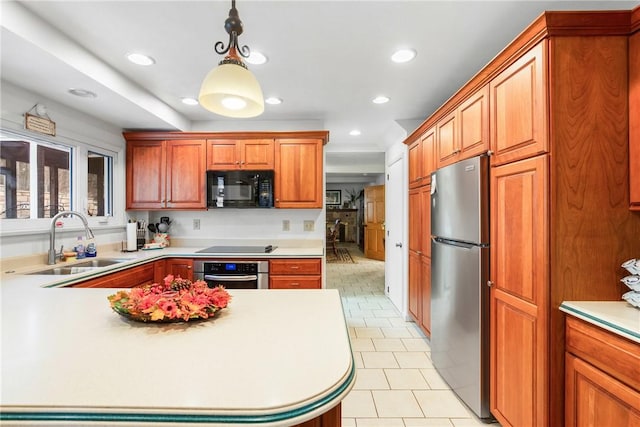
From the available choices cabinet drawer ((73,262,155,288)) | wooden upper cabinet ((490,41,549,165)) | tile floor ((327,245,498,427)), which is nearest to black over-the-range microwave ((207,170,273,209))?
cabinet drawer ((73,262,155,288))

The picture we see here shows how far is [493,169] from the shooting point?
5.63 feet

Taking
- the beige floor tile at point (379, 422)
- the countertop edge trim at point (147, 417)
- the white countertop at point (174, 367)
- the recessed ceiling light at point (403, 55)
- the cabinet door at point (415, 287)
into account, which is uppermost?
the recessed ceiling light at point (403, 55)

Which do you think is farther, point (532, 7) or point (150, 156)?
point (150, 156)

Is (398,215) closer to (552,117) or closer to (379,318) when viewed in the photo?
(379,318)

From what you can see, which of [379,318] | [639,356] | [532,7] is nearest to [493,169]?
[532,7]

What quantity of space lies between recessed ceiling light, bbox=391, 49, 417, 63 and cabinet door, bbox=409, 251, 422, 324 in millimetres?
1821

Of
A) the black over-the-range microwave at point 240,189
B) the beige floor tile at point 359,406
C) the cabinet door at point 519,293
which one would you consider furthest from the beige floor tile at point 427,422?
the black over-the-range microwave at point 240,189

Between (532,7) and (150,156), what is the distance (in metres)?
3.53

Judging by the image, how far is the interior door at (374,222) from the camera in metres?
7.82

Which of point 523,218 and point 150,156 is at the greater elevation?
point 150,156

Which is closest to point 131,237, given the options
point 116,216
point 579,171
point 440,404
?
point 116,216

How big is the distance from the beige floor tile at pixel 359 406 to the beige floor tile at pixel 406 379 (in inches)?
9.6

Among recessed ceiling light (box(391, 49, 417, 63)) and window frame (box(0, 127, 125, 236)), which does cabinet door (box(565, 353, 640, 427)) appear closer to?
recessed ceiling light (box(391, 49, 417, 63))

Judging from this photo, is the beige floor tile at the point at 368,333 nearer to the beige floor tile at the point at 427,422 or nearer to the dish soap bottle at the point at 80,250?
the beige floor tile at the point at 427,422
